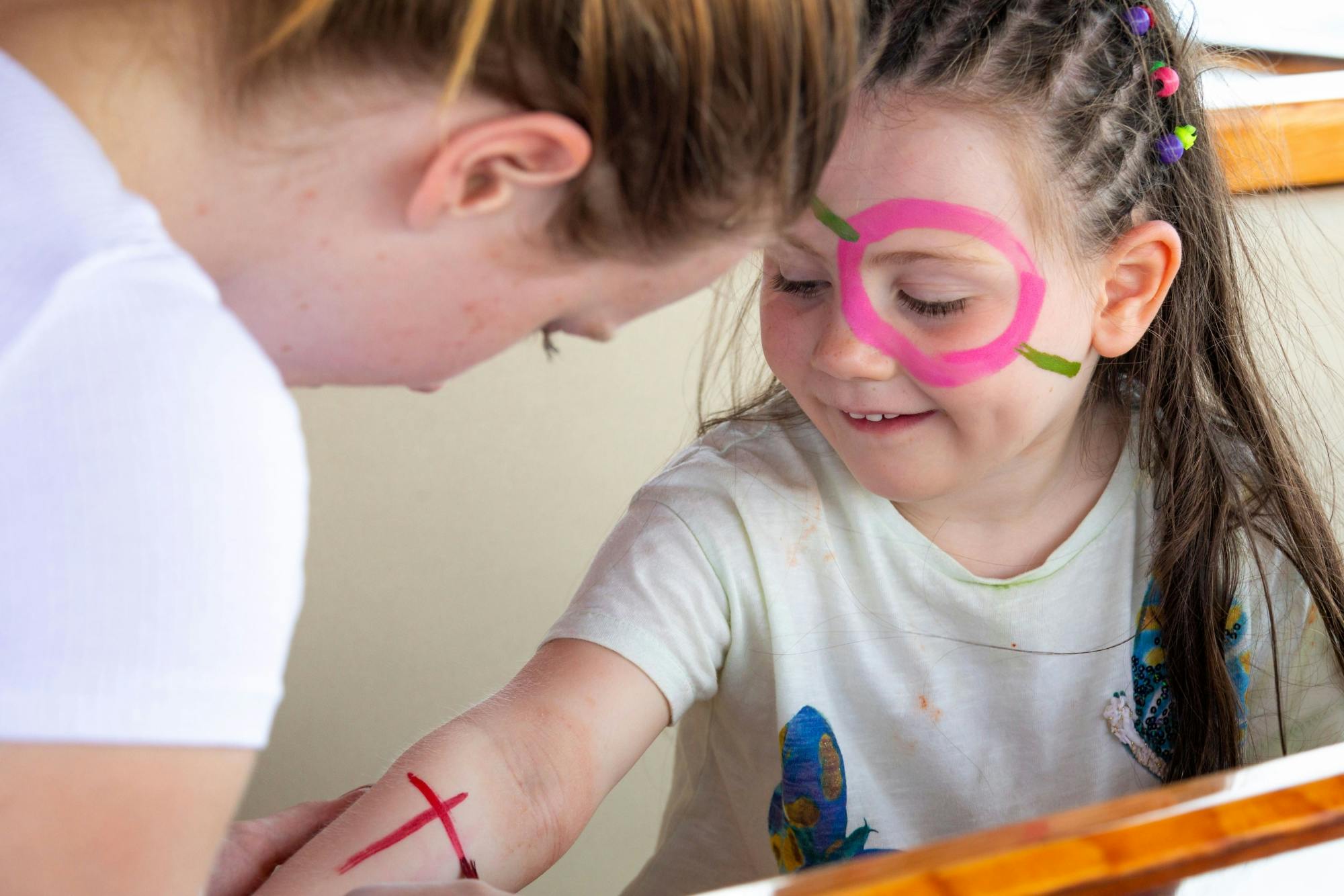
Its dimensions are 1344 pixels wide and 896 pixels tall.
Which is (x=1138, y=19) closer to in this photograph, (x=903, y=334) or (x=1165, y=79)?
(x=1165, y=79)

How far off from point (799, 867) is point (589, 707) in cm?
23

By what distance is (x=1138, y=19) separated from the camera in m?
0.84

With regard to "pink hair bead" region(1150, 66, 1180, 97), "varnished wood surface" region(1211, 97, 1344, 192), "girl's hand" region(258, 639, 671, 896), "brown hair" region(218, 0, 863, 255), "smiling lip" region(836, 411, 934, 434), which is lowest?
"girl's hand" region(258, 639, 671, 896)

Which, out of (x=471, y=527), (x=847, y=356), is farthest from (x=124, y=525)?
(x=471, y=527)

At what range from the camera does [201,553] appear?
1.25 feet

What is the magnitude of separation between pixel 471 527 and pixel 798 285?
849 mm

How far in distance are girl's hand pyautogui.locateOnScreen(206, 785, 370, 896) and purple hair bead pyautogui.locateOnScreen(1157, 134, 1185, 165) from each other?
0.65 metres

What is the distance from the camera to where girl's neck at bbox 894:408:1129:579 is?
3.11 ft

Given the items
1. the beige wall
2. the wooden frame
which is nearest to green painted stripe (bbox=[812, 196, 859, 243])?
the wooden frame

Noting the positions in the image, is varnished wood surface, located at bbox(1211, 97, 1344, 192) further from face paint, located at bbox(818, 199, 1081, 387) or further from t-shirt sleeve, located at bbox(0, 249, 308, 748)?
t-shirt sleeve, located at bbox(0, 249, 308, 748)

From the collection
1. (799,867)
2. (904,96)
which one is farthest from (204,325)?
(799,867)

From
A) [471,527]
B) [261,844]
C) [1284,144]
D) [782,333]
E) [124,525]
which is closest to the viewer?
[124,525]

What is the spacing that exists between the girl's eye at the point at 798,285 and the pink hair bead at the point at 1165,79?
0.84 feet

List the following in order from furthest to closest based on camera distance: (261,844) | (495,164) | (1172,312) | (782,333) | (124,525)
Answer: (1172,312) < (782,333) < (261,844) < (495,164) < (124,525)
